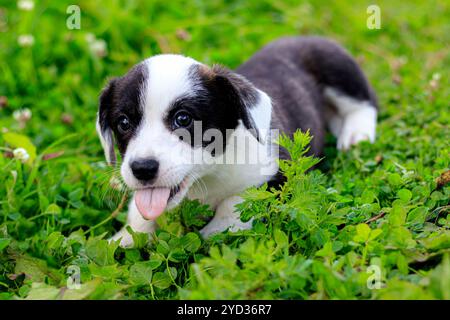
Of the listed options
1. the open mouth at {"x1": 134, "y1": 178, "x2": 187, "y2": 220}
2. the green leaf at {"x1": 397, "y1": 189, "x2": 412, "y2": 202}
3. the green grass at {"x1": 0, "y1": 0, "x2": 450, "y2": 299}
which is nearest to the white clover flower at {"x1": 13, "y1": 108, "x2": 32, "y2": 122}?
the green grass at {"x1": 0, "y1": 0, "x2": 450, "y2": 299}

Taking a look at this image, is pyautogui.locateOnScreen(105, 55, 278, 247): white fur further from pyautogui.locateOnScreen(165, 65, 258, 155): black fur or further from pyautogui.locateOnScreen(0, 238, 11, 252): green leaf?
pyautogui.locateOnScreen(0, 238, 11, 252): green leaf

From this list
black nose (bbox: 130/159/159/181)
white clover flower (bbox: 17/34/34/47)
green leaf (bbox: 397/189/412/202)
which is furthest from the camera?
white clover flower (bbox: 17/34/34/47)

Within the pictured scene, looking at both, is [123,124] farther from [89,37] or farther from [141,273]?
[89,37]

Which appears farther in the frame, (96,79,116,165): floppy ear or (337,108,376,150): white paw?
(337,108,376,150): white paw

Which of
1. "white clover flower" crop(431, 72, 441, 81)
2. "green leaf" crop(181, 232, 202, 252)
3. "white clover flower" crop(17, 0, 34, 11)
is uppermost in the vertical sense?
"white clover flower" crop(17, 0, 34, 11)

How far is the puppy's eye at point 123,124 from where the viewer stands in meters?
3.40

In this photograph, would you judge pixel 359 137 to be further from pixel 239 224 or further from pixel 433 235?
pixel 433 235

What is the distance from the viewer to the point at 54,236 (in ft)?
11.2

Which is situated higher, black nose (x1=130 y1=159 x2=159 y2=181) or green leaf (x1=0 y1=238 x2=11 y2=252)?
black nose (x1=130 y1=159 x2=159 y2=181)

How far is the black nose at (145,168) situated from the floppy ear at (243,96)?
58 cm

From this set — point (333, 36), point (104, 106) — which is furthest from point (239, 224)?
point (333, 36)

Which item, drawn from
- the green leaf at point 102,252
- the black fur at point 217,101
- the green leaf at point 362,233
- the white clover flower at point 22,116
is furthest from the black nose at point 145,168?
the white clover flower at point 22,116

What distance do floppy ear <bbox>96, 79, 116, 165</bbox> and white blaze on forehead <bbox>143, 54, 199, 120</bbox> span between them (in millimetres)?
349

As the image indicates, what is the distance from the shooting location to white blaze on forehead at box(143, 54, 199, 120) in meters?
3.28
